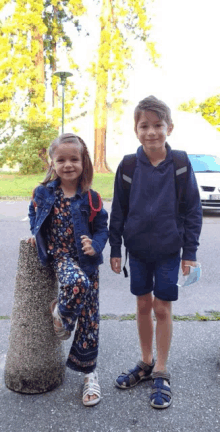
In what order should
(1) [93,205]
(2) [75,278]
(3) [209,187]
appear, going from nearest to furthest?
1. (2) [75,278]
2. (1) [93,205]
3. (3) [209,187]

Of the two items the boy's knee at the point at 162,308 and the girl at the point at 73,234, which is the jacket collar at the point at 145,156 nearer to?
the girl at the point at 73,234

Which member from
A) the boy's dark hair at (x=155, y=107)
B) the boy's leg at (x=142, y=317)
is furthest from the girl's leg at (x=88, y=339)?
Result: the boy's dark hair at (x=155, y=107)

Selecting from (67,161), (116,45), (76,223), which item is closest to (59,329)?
(76,223)

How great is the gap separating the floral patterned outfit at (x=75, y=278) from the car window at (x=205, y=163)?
9.09 metres

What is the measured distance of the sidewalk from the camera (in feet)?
7.26

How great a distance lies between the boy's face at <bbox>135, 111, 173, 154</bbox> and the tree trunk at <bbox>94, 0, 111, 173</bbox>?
17383 mm

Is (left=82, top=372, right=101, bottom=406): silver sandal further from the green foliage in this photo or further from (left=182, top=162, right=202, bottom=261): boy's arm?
the green foliage

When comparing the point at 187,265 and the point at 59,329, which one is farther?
the point at 187,265

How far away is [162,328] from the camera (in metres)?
2.54

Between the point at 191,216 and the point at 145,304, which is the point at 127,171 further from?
the point at 145,304

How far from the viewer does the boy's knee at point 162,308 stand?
2.50 meters

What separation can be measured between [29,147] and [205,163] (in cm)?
1107

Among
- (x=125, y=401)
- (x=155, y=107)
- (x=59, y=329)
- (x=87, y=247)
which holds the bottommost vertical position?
(x=125, y=401)

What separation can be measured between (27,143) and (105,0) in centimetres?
750
